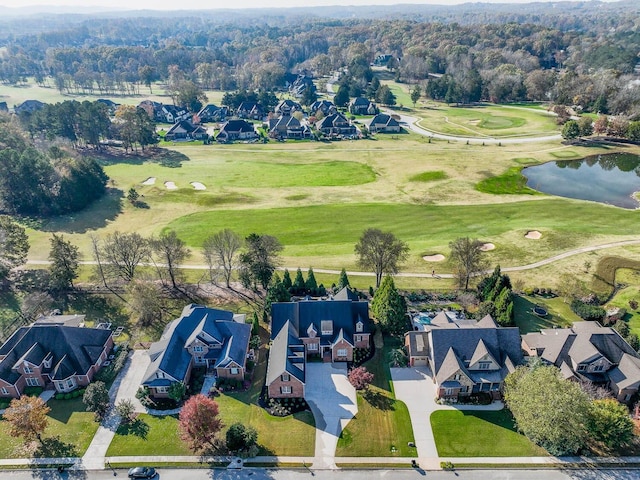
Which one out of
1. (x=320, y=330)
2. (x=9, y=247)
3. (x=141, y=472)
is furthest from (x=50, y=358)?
(x=320, y=330)

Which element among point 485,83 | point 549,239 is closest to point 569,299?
point 549,239

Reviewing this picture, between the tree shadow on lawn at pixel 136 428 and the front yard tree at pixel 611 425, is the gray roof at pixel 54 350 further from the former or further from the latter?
the front yard tree at pixel 611 425

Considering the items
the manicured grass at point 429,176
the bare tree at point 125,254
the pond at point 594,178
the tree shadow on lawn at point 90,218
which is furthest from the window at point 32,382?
the pond at point 594,178

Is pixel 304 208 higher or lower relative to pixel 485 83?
lower

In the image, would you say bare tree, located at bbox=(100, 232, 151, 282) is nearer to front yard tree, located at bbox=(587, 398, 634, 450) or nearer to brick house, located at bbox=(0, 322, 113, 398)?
brick house, located at bbox=(0, 322, 113, 398)

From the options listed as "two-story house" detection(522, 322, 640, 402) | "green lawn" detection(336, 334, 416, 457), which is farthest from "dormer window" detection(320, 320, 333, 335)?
"two-story house" detection(522, 322, 640, 402)

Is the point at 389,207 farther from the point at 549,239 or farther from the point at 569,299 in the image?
the point at 569,299
